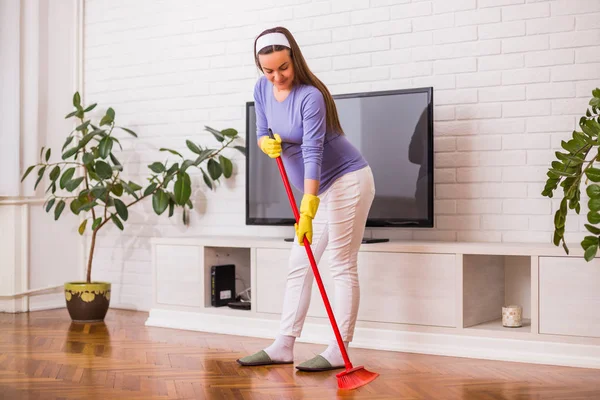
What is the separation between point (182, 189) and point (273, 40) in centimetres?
171

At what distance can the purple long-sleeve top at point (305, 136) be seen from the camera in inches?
112

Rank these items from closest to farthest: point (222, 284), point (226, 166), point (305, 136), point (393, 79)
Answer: point (305, 136) < point (393, 79) < point (222, 284) < point (226, 166)

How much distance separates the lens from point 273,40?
2885mm

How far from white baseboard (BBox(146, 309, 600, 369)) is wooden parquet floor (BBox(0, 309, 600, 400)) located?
7 cm

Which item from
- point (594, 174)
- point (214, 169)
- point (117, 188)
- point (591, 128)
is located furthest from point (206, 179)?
point (594, 174)

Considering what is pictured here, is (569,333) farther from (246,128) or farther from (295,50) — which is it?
(246,128)

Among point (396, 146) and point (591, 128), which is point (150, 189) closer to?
point (396, 146)

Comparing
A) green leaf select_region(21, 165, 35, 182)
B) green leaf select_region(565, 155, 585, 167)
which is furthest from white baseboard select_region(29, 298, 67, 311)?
green leaf select_region(565, 155, 585, 167)

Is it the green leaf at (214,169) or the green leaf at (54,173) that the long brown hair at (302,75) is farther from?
the green leaf at (54,173)

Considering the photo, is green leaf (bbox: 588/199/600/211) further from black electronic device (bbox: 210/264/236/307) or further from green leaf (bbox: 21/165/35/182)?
green leaf (bbox: 21/165/35/182)

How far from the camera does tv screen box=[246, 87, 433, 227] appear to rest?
3666 mm

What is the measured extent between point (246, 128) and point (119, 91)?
1236 mm

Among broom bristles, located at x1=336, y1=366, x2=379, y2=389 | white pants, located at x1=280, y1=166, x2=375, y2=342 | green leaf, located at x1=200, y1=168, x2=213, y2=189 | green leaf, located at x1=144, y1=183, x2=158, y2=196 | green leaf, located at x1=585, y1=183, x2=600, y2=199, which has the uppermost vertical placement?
green leaf, located at x1=200, y1=168, x2=213, y2=189

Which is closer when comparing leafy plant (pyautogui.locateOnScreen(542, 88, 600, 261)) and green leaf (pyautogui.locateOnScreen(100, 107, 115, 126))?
leafy plant (pyautogui.locateOnScreen(542, 88, 600, 261))
